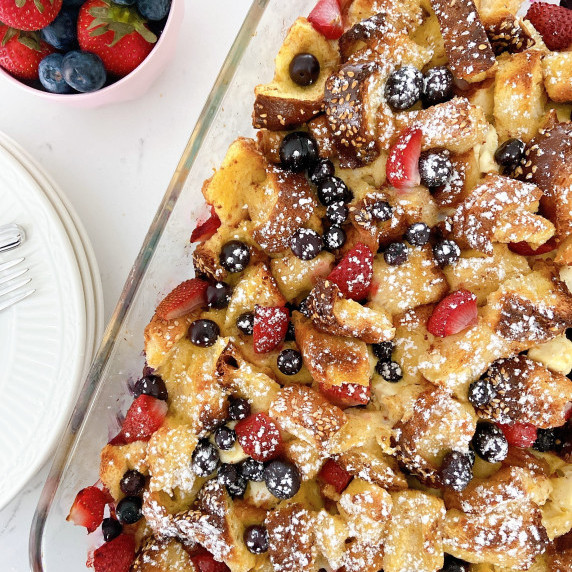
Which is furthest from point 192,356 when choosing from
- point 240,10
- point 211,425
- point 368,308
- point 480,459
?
point 240,10

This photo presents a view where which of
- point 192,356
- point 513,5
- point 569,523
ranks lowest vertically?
point 569,523

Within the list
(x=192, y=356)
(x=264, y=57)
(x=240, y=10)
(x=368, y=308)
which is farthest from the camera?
(x=240, y=10)

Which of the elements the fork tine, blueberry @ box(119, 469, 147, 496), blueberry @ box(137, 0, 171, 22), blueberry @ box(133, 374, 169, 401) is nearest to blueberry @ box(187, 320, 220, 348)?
blueberry @ box(133, 374, 169, 401)

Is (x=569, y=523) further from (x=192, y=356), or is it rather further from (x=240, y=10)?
(x=240, y=10)

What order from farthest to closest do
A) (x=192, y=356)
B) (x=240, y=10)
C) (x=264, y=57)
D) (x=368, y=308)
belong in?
(x=240, y=10), (x=264, y=57), (x=192, y=356), (x=368, y=308)

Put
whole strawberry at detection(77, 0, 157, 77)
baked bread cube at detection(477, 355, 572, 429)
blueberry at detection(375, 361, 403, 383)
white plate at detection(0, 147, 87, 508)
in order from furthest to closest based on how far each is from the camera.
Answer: white plate at detection(0, 147, 87, 508), whole strawberry at detection(77, 0, 157, 77), blueberry at detection(375, 361, 403, 383), baked bread cube at detection(477, 355, 572, 429)

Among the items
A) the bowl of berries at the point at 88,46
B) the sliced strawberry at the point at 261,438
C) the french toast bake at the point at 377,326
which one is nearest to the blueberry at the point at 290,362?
the french toast bake at the point at 377,326

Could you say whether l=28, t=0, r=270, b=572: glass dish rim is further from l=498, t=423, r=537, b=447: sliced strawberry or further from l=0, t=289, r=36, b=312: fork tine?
l=498, t=423, r=537, b=447: sliced strawberry

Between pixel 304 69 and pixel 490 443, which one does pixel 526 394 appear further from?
pixel 304 69
